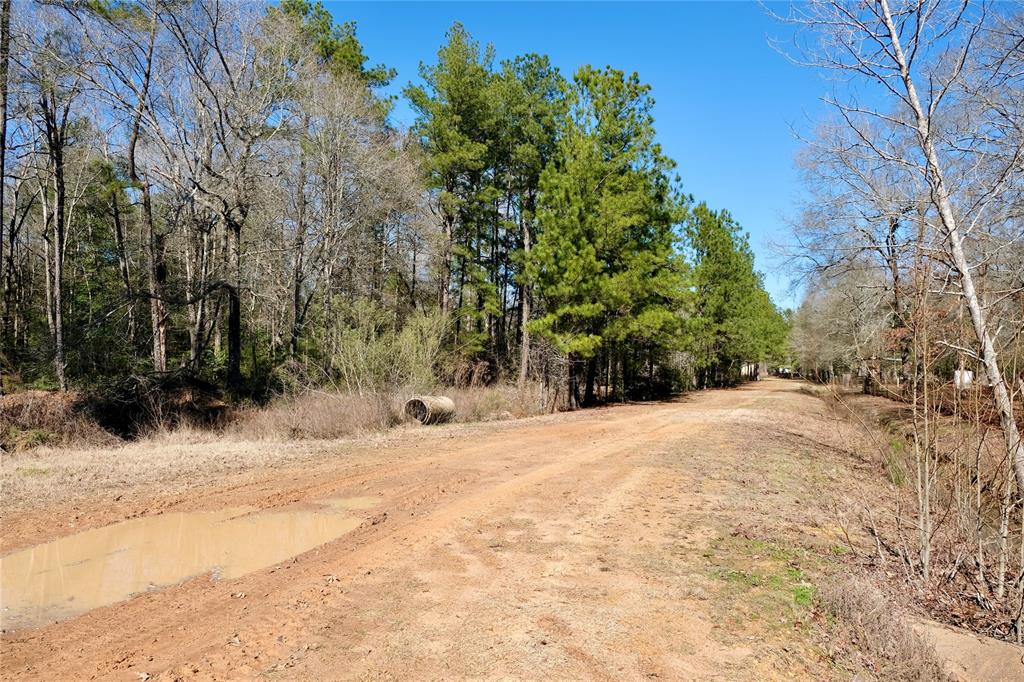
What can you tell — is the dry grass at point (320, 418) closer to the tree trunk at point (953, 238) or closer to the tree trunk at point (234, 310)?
the tree trunk at point (234, 310)

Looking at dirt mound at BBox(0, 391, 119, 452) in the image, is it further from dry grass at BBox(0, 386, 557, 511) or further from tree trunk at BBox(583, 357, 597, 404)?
tree trunk at BBox(583, 357, 597, 404)

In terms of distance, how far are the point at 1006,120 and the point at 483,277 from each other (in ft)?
72.4

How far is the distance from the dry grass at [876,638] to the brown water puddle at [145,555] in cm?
452

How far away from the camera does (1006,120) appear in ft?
30.4

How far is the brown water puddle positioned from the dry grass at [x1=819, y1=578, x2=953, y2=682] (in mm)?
4521

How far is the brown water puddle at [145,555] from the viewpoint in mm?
4332

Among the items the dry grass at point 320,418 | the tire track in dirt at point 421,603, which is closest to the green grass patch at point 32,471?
the tire track in dirt at point 421,603

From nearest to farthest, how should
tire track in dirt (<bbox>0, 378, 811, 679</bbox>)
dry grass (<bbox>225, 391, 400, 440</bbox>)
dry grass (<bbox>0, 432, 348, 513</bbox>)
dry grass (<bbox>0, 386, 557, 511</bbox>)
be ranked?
tire track in dirt (<bbox>0, 378, 811, 679</bbox>) → dry grass (<bbox>0, 432, 348, 513</bbox>) → dry grass (<bbox>0, 386, 557, 511</bbox>) → dry grass (<bbox>225, 391, 400, 440</bbox>)

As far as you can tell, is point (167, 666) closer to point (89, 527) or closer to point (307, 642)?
point (307, 642)

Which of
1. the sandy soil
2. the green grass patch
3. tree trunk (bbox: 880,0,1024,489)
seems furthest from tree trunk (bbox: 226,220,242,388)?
tree trunk (bbox: 880,0,1024,489)

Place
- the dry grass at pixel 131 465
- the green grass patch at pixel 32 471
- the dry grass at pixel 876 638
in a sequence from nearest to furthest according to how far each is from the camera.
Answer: the dry grass at pixel 876 638 < the dry grass at pixel 131 465 < the green grass patch at pixel 32 471

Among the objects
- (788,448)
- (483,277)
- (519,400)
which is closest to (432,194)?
(483,277)

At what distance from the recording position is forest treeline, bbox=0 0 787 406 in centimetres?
1661

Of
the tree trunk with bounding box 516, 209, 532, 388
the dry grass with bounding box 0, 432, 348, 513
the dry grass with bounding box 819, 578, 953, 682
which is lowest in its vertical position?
the dry grass with bounding box 819, 578, 953, 682
